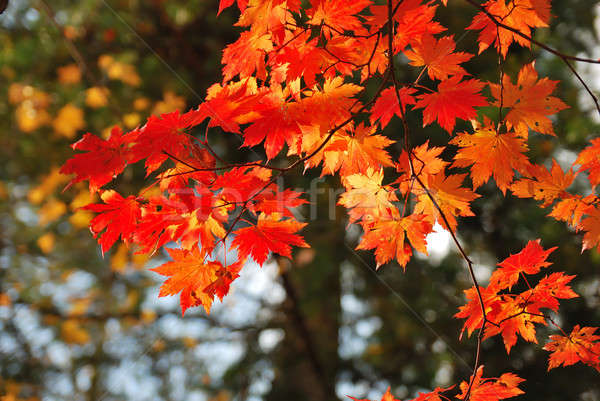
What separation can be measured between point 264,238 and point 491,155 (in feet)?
2.31

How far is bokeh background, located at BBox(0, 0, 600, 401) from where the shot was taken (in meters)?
3.26

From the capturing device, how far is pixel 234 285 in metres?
3.75

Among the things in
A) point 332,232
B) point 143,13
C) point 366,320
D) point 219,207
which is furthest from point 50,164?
point 219,207

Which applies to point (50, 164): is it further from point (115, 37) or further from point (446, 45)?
point (446, 45)

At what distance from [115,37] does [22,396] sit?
4.04m

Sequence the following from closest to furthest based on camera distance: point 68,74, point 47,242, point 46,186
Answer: point 68,74
point 46,186
point 47,242

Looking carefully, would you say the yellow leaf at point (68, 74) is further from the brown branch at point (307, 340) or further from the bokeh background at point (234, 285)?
the brown branch at point (307, 340)

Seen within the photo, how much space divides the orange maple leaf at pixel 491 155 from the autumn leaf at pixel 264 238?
519mm

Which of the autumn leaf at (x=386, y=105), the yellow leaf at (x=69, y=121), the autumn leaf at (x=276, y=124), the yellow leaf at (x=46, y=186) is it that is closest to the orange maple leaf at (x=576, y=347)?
the autumn leaf at (x=386, y=105)

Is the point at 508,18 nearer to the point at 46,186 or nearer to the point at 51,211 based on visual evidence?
the point at 46,186

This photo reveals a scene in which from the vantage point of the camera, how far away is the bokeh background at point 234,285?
3264 mm

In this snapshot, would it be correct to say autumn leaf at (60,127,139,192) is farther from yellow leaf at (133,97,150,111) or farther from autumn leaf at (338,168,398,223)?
yellow leaf at (133,97,150,111)

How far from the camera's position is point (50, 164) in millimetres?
4727

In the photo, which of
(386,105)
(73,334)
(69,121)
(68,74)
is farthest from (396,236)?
(73,334)
